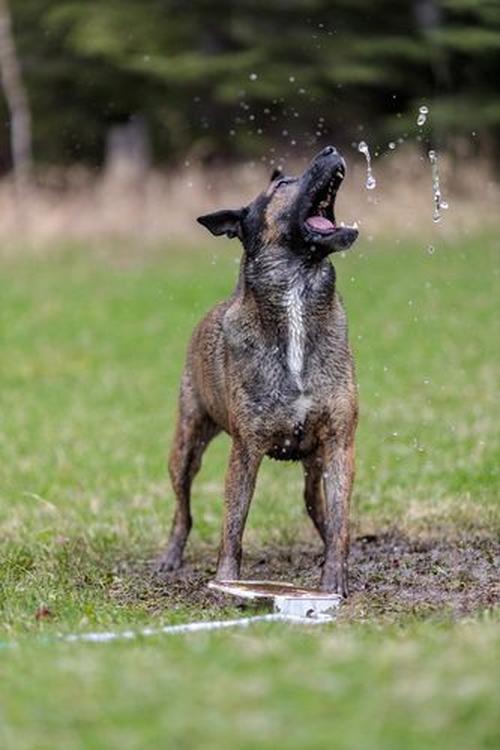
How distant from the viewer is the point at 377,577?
7590 mm

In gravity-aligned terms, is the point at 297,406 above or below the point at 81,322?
below

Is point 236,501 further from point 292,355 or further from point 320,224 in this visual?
point 320,224

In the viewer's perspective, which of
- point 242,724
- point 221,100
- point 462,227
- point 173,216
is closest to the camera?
point 242,724

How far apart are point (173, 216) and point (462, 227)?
16.0ft

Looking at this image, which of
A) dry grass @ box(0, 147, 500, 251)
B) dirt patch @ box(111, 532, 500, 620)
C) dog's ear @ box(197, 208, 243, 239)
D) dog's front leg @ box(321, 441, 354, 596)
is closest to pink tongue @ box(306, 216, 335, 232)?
dog's ear @ box(197, 208, 243, 239)

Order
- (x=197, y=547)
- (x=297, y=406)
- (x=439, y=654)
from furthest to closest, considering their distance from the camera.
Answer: (x=197, y=547), (x=297, y=406), (x=439, y=654)

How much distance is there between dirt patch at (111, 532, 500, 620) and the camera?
6.79 metres

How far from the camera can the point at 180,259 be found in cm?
2409

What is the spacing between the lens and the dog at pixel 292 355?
7121 mm

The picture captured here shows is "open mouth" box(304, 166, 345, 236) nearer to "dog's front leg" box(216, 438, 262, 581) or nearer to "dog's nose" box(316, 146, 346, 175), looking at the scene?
"dog's nose" box(316, 146, 346, 175)

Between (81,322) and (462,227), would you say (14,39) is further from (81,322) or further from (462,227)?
(81,322)

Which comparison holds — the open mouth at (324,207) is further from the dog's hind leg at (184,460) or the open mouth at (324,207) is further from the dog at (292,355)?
the dog's hind leg at (184,460)

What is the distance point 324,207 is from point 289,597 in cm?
181

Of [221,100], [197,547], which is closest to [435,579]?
[197,547]
